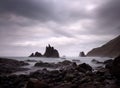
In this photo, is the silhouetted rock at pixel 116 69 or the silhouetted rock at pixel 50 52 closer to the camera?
the silhouetted rock at pixel 116 69

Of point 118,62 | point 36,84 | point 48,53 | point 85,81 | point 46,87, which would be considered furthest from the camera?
point 48,53

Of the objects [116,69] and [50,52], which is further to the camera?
[50,52]

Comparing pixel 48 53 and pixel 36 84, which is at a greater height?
pixel 48 53

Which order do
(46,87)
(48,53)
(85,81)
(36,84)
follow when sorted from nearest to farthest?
(36,84) < (46,87) < (85,81) < (48,53)

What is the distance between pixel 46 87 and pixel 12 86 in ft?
17.3

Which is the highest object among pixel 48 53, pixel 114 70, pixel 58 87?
pixel 48 53

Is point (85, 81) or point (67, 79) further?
point (67, 79)

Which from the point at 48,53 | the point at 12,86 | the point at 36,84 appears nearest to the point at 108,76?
the point at 36,84

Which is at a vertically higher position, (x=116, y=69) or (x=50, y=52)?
(x=50, y=52)

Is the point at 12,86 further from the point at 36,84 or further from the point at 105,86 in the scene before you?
the point at 105,86

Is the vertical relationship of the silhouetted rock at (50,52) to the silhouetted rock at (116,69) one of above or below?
above

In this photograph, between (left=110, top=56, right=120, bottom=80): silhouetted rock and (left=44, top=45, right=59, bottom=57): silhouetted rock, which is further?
(left=44, top=45, right=59, bottom=57): silhouetted rock

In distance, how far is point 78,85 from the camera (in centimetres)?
1551

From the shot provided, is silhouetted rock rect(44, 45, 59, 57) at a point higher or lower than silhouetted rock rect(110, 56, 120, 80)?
higher
